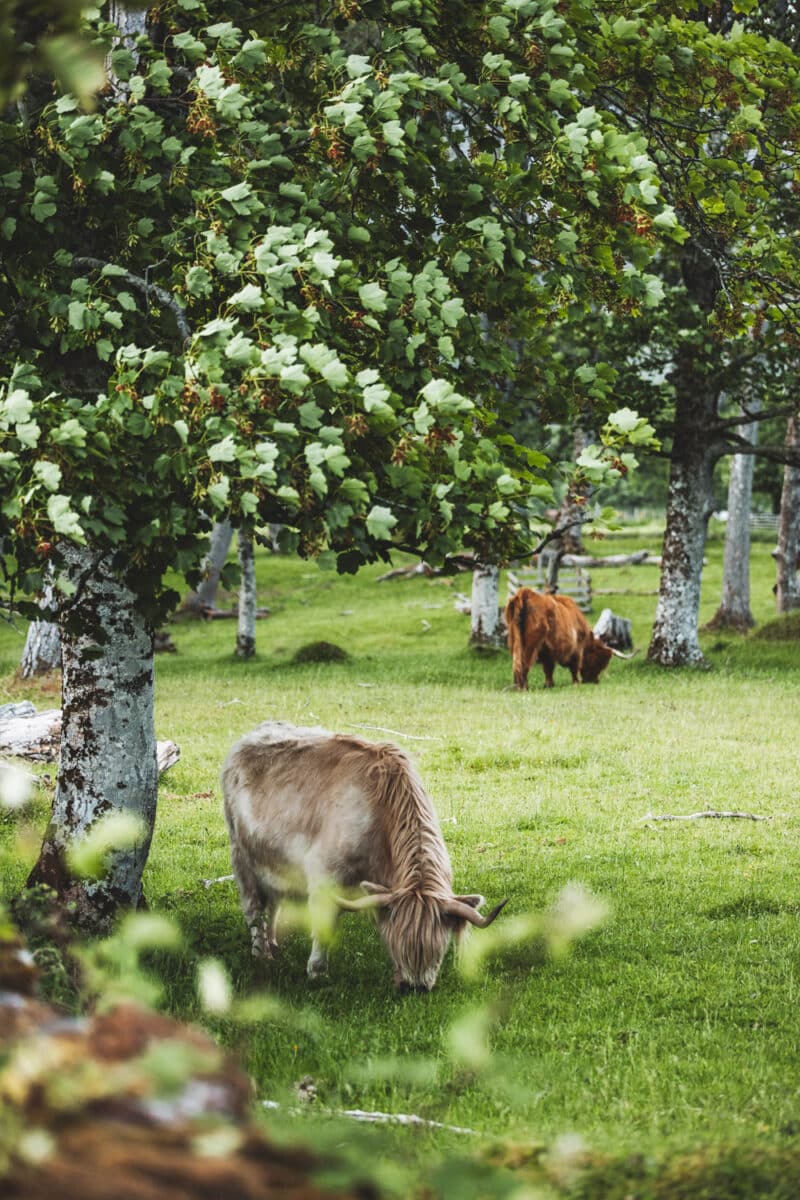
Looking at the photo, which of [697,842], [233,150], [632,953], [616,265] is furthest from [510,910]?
[233,150]

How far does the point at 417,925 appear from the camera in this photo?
7.66m

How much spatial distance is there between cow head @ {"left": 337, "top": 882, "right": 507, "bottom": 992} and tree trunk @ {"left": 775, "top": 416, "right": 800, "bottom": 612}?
2732 centimetres

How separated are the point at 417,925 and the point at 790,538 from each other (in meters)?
28.5

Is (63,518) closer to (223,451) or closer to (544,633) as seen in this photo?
(223,451)

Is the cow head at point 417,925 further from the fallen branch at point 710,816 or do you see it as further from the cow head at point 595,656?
the cow head at point 595,656

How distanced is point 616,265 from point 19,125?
4.79 metres

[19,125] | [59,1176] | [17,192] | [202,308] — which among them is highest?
[19,125]

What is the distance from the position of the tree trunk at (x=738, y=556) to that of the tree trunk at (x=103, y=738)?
27.1 meters

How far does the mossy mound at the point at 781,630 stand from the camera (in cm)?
2971

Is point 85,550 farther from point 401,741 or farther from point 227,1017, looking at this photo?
point 401,741

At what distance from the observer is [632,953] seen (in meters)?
9.16

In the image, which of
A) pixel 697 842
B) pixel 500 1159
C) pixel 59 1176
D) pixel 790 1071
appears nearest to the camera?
pixel 59 1176

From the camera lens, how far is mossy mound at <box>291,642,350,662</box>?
2892 centimetres

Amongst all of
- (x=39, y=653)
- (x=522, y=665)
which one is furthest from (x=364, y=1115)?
(x=39, y=653)
